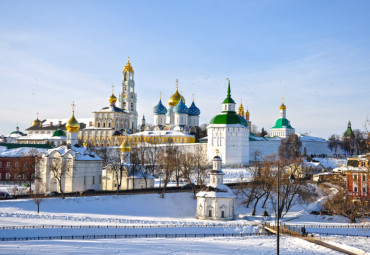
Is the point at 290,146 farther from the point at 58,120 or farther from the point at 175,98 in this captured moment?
the point at 58,120

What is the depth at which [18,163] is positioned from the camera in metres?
55.8

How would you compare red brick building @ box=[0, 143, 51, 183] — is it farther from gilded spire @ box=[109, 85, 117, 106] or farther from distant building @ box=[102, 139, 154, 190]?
gilded spire @ box=[109, 85, 117, 106]

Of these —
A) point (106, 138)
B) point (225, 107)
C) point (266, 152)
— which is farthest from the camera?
point (106, 138)

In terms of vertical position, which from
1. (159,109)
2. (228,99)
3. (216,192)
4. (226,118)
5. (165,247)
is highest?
(159,109)

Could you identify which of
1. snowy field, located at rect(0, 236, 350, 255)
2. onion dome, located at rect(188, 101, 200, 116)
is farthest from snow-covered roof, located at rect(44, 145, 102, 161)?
onion dome, located at rect(188, 101, 200, 116)

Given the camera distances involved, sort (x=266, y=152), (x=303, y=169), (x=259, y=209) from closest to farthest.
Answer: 1. (x=259, y=209)
2. (x=303, y=169)
3. (x=266, y=152)

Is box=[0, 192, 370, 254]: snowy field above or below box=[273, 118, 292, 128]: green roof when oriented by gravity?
below

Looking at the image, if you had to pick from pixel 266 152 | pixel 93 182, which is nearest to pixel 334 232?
pixel 93 182

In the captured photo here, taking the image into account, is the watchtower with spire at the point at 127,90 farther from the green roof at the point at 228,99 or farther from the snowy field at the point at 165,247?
the snowy field at the point at 165,247

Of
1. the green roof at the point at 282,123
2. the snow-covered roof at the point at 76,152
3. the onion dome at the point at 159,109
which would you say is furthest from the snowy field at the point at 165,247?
the green roof at the point at 282,123

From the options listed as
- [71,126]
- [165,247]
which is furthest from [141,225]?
[71,126]

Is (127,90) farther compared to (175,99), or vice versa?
(127,90)

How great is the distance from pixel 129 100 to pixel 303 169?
58.6m

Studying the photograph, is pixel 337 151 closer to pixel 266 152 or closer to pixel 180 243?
pixel 266 152
